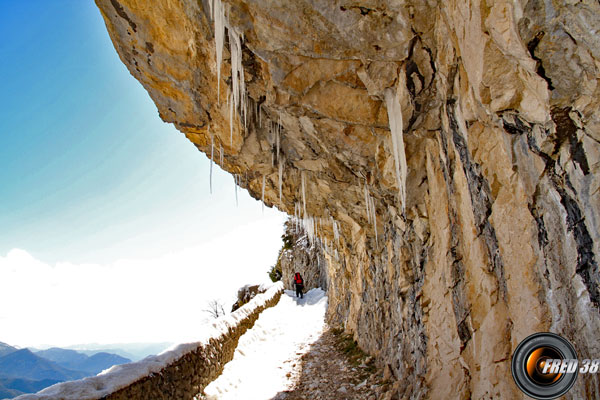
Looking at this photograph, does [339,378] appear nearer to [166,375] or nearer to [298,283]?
[166,375]

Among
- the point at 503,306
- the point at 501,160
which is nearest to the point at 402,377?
the point at 503,306

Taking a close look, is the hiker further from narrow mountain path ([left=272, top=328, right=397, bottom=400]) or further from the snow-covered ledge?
the snow-covered ledge

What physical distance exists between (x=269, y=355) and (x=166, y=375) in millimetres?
4824

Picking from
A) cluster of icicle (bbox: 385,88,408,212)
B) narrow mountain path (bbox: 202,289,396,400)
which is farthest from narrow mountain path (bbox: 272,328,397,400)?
cluster of icicle (bbox: 385,88,408,212)

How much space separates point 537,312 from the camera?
2.52 metres

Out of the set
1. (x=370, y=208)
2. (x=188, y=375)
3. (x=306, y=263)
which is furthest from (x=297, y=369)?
(x=306, y=263)

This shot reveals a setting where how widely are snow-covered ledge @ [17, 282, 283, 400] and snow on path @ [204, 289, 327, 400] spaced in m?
0.36

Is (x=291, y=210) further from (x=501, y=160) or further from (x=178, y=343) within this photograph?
(x=501, y=160)

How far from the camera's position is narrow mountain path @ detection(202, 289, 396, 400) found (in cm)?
622

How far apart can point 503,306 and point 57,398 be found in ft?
16.6

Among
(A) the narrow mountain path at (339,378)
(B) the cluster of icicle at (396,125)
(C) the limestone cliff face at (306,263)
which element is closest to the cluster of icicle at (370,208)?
(B) the cluster of icicle at (396,125)

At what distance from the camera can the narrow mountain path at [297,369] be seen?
6.22m

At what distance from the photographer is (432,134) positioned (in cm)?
448

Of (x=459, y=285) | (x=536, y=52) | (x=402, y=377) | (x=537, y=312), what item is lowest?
(x=402, y=377)
